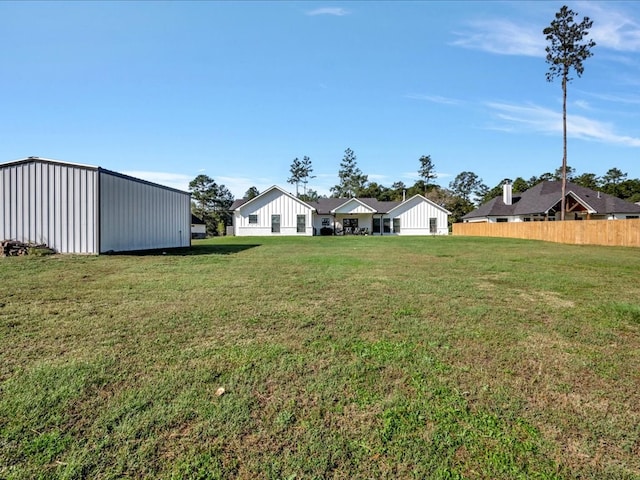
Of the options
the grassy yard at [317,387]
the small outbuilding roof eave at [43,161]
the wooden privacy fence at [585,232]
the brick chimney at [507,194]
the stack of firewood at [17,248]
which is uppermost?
the brick chimney at [507,194]

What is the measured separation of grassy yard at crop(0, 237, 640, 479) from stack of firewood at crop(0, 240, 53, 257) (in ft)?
21.9

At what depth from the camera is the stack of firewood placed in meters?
10.7

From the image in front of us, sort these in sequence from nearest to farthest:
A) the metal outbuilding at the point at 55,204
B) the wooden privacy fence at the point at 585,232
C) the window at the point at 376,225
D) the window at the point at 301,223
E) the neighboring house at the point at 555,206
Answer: the metal outbuilding at the point at 55,204, the wooden privacy fence at the point at 585,232, the neighboring house at the point at 555,206, the window at the point at 301,223, the window at the point at 376,225

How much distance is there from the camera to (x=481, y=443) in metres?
2.14

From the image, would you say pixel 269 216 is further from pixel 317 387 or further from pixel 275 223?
pixel 317 387

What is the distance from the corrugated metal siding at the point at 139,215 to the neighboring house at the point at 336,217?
15.5 metres

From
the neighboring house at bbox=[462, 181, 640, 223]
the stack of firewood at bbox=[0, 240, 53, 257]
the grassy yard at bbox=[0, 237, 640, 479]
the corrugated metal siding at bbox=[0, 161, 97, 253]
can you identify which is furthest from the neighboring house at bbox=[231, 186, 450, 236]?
the grassy yard at bbox=[0, 237, 640, 479]

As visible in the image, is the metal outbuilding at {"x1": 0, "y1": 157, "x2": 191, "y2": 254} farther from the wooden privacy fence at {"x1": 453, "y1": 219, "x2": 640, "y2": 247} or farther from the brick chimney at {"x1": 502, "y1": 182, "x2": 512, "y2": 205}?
the brick chimney at {"x1": 502, "y1": 182, "x2": 512, "y2": 205}

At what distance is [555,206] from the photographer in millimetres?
33094

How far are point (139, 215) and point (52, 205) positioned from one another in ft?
9.97

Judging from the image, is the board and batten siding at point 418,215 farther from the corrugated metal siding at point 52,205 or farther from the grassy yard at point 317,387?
the grassy yard at point 317,387

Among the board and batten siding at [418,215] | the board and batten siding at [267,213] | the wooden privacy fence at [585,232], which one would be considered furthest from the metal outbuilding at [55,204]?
the board and batten siding at [418,215]

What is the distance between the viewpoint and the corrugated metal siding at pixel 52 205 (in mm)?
11648

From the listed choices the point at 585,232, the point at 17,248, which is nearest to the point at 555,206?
the point at 585,232
